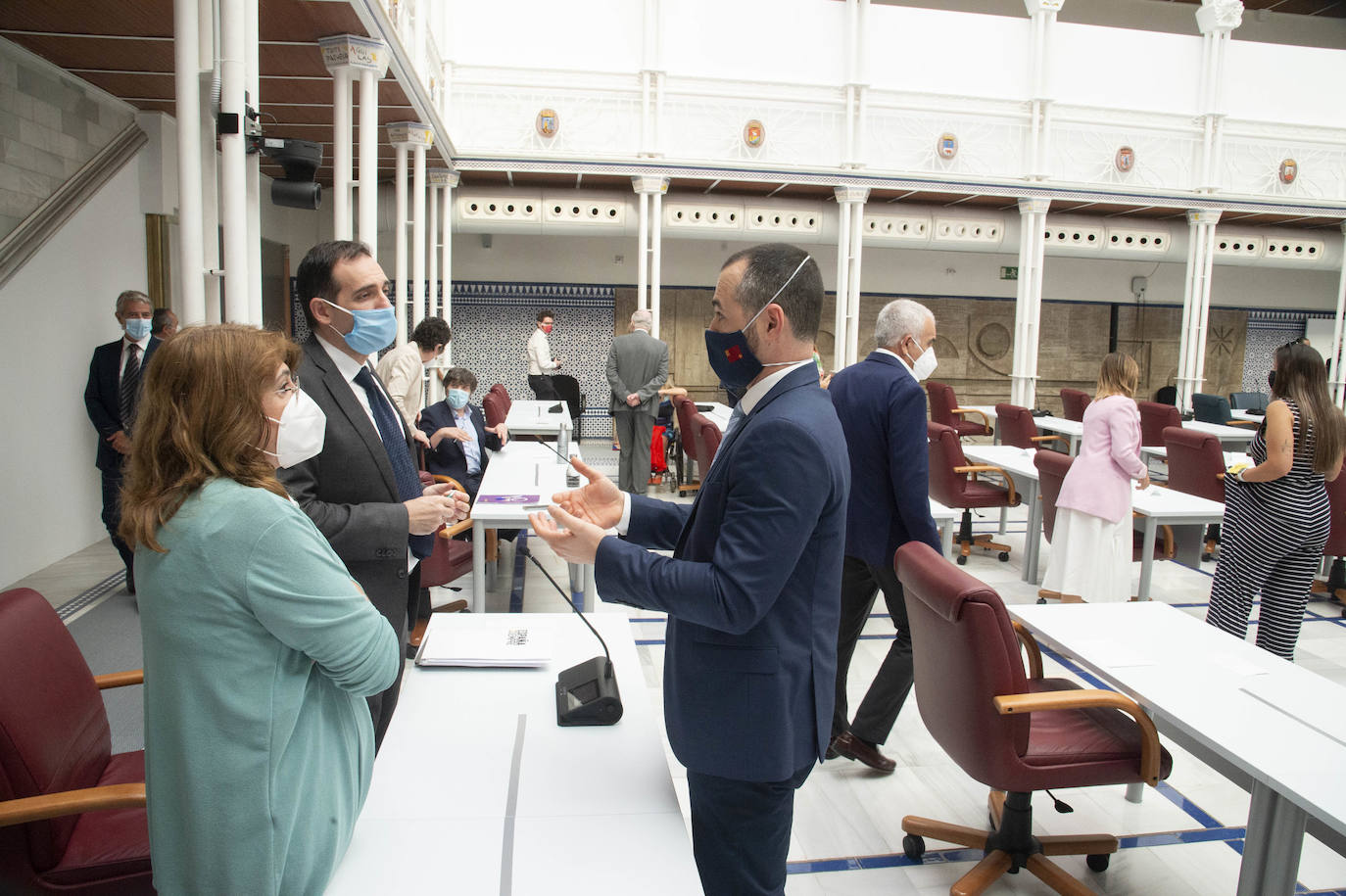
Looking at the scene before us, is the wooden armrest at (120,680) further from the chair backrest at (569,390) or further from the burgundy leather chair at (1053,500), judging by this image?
the chair backrest at (569,390)

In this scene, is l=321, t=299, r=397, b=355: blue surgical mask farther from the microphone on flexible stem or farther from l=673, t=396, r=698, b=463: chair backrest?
l=673, t=396, r=698, b=463: chair backrest

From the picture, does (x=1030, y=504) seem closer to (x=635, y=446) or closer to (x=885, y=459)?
(x=885, y=459)

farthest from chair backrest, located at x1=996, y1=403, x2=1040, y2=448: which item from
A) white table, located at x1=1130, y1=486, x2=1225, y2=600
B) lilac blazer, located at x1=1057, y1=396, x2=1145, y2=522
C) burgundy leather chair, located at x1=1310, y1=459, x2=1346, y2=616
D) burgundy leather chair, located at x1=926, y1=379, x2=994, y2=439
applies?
lilac blazer, located at x1=1057, y1=396, x2=1145, y2=522

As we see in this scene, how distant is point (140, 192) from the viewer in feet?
21.7

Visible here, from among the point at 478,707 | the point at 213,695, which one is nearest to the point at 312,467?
the point at 478,707

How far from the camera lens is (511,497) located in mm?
4199

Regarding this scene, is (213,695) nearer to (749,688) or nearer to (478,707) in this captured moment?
(478,707)

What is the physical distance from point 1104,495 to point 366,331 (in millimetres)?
3926

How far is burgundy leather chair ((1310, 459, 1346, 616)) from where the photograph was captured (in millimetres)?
5043

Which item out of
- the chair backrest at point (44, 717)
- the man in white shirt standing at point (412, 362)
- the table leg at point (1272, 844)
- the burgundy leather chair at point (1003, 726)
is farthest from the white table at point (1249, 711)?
the man in white shirt standing at point (412, 362)

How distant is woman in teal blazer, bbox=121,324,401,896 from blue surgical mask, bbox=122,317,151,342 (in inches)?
172

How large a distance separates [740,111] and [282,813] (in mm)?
10234

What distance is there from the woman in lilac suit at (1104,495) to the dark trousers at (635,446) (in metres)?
4.13

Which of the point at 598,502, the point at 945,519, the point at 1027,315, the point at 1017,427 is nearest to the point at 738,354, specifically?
the point at 598,502
